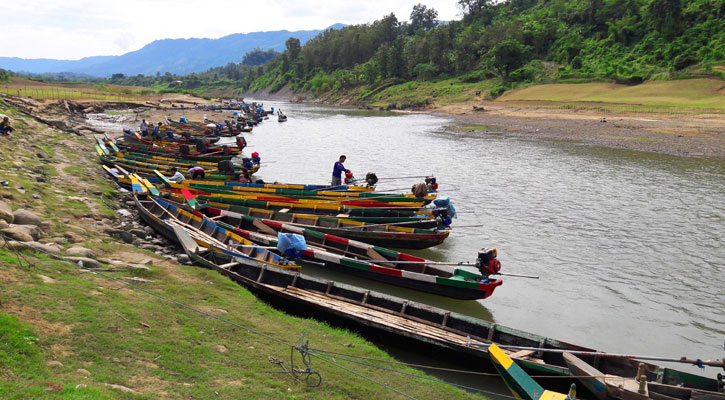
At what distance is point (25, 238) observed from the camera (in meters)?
10.7

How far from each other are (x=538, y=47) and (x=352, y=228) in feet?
301

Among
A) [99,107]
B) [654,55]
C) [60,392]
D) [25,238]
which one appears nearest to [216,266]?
[25,238]

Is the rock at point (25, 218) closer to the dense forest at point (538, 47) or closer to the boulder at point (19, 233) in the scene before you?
the boulder at point (19, 233)

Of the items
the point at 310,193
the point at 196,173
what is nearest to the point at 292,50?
the point at 196,173

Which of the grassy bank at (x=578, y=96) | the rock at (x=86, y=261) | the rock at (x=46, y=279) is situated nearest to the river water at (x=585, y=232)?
the rock at (x=86, y=261)

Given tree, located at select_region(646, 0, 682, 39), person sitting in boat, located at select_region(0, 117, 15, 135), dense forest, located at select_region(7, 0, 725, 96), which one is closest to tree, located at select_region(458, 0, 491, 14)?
dense forest, located at select_region(7, 0, 725, 96)

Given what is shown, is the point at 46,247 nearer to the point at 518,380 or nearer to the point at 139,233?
the point at 139,233

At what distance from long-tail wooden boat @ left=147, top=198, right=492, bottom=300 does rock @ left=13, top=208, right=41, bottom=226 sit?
536 cm

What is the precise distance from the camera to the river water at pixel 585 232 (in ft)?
43.5

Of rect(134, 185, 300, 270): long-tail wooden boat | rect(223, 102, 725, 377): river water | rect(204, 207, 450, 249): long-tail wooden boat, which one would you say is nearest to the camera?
rect(223, 102, 725, 377): river water

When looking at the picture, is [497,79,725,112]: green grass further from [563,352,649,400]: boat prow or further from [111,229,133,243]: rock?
[111,229,133,243]: rock

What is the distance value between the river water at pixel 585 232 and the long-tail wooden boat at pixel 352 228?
1.29 metres

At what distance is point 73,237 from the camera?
12484mm

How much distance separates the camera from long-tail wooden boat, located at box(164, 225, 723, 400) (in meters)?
9.09
